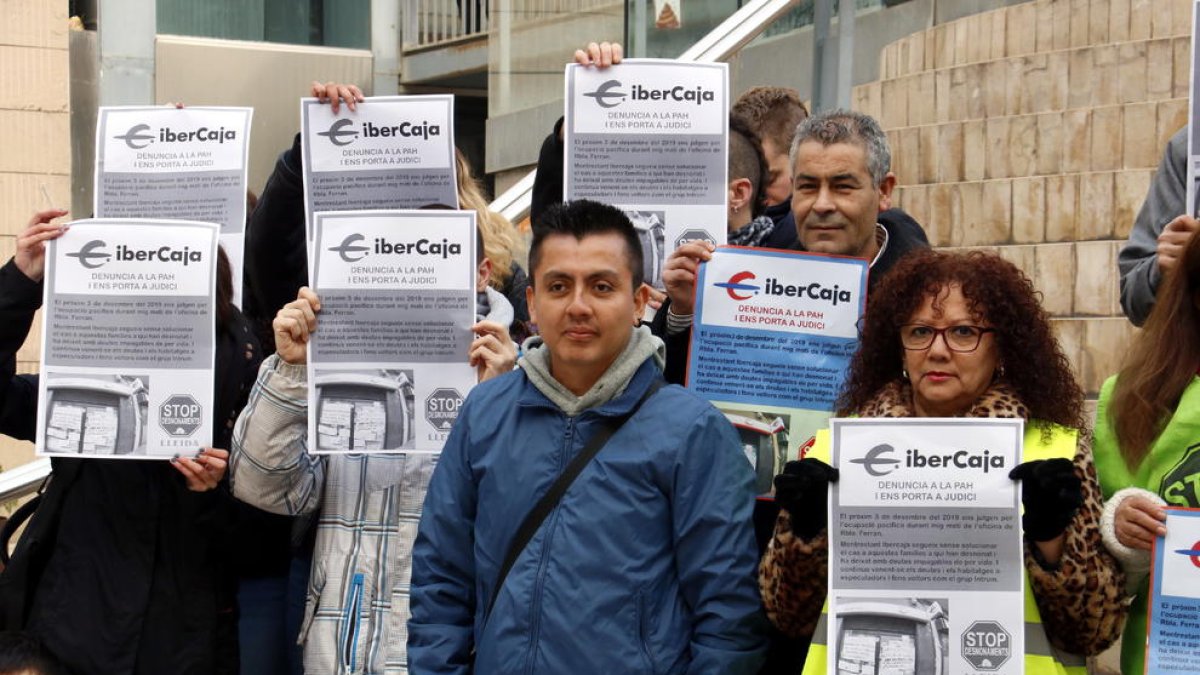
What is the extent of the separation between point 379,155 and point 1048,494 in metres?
2.19

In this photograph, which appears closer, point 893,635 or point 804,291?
point 893,635

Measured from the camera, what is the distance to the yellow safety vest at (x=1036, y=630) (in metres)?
3.39

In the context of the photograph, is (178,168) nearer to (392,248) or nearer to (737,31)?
(392,248)

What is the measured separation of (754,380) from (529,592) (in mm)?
786

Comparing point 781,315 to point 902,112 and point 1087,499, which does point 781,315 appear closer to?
point 1087,499

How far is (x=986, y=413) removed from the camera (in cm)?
351

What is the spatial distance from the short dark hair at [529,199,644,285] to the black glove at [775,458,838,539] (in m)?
0.74

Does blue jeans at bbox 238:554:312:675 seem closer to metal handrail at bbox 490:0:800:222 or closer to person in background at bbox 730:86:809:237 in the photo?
person in background at bbox 730:86:809:237

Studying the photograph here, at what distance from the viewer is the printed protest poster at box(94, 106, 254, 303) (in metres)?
4.89

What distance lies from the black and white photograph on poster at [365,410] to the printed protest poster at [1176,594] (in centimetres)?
183

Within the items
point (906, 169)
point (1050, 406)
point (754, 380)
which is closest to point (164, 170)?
point (754, 380)

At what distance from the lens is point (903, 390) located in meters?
3.68

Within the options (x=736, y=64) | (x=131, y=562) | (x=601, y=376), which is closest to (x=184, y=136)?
(x=131, y=562)

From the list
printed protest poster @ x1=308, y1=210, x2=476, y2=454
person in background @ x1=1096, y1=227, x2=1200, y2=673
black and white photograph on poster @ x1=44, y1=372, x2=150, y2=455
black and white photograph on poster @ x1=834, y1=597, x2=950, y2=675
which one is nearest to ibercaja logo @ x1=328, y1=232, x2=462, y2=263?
printed protest poster @ x1=308, y1=210, x2=476, y2=454
